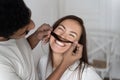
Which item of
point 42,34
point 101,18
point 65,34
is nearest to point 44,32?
point 42,34

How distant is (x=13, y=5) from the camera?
3.02 feet

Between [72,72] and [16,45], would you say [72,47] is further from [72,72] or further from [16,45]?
[16,45]

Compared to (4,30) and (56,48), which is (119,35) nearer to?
(56,48)

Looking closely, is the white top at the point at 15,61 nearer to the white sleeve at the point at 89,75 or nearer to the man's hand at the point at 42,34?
the man's hand at the point at 42,34

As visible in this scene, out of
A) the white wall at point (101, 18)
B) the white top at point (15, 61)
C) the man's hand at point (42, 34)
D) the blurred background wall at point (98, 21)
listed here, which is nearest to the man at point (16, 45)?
the white top at point (15, 61)

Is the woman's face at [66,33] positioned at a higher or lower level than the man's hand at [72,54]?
higher

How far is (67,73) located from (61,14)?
137 centimetres

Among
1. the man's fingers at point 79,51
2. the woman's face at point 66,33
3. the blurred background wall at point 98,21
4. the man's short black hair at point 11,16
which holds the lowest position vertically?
the blurred background wall at point 98,21

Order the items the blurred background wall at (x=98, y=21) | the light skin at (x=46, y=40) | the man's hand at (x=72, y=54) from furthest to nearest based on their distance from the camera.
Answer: the blurred background wall at (x=98, y=21)
the man's hand at (x=72, y=54)
the light skin at (x=46, y=40)

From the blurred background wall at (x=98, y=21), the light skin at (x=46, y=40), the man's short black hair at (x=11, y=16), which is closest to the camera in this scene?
the man's short black hair at (x=11, y=16)

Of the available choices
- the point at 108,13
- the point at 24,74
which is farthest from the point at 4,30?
the point at 108,13

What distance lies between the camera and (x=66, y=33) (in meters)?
1.39

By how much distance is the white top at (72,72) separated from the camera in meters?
1.39

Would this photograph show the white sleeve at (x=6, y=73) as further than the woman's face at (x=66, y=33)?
No
